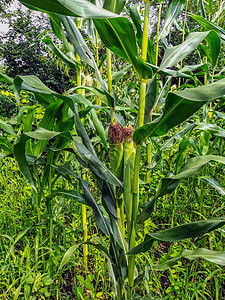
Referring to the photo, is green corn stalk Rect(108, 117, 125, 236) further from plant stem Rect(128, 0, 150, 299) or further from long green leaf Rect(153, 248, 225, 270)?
long green leaf Rect(153, 248, 225, 270)

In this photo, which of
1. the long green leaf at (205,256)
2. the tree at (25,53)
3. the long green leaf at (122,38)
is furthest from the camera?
the tree at (25,53)

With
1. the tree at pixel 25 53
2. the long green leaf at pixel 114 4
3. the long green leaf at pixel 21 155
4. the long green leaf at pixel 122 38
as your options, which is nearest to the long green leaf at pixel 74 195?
the long green leaf at pixel 21 155

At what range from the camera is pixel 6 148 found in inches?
35.5

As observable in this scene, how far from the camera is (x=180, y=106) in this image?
1.71ft

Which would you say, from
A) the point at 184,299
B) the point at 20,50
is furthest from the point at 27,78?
the point at 20,50

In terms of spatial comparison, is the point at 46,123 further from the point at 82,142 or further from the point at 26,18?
the point at 26,18

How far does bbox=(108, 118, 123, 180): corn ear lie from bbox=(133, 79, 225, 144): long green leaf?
6 cm

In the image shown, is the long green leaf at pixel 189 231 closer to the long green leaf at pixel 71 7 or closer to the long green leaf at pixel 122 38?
the long green leaf at pixel 122 38

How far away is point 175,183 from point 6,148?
0.65m

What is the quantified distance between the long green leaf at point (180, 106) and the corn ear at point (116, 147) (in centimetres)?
6

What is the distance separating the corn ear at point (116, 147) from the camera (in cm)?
65

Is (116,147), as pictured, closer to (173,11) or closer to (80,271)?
(173,11)

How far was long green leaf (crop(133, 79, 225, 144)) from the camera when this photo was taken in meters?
0.45

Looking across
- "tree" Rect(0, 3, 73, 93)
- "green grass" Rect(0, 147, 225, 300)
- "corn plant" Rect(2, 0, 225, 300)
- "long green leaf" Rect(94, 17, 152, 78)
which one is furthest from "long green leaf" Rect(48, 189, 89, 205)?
"tree" Rect(0, 3, 73, 93)
